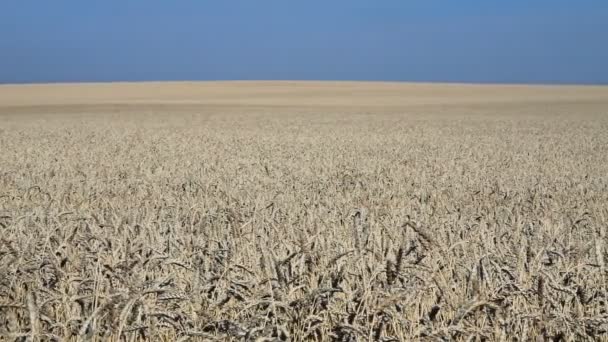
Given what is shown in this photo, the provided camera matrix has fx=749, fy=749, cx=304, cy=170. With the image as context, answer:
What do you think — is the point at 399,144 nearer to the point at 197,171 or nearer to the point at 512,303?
the point at 197,171

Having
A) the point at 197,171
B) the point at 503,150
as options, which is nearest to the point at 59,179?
the point at 197,171

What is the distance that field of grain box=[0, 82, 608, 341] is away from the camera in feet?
9.92

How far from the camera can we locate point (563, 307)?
11.0 ft

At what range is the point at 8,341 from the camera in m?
2.75

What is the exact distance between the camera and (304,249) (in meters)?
3.62

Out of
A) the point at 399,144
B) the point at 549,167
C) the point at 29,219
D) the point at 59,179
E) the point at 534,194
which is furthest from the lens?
the point at 399,144

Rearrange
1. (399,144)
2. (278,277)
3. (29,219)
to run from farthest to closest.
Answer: (399,144)
(29,219)
(278,277)

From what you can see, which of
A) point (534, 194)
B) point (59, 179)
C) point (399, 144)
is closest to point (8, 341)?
point (534, 194)

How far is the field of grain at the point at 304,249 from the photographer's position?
119 inches

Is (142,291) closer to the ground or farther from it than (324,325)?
A: farther from it

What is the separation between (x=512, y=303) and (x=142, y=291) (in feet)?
5.30

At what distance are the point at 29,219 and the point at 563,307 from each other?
3.98m

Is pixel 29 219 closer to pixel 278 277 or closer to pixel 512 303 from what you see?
pixel 278 277

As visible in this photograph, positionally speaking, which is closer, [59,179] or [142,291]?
[142,291]
